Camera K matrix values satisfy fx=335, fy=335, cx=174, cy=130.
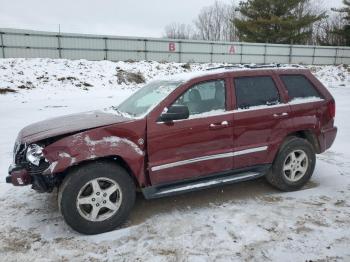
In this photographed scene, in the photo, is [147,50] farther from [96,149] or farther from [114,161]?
[96,149]

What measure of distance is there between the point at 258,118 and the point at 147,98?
4.82 ft

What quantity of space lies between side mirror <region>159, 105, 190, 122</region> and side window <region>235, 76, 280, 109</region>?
858 mm

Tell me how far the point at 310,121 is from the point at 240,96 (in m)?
1.17

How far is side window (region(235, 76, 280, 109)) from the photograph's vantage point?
4352 mm

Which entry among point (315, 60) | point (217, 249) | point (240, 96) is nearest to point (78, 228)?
point (217, 249)

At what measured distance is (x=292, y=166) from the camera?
4715mm

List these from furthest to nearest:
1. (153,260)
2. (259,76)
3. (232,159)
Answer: (259,76)
(232,159)
(153,260)

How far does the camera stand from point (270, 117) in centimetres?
443

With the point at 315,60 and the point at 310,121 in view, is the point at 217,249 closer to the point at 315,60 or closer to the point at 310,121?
the point at 310,121

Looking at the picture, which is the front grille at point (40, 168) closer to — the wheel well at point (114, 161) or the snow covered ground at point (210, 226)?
Answer: the wheel well at point (114, 161)

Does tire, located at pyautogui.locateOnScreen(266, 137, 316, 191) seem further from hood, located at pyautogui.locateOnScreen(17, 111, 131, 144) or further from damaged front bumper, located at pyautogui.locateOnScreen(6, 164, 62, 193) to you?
damaged front bumper, located at pyautogui.locateOnScreen(6, 164, 62, 193)

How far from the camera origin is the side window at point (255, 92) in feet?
14.3

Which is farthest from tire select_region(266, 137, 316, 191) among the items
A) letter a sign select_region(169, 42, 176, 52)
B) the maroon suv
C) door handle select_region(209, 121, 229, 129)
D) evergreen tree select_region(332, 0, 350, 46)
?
evergreen tree select_region(332, 0, 350, 46)

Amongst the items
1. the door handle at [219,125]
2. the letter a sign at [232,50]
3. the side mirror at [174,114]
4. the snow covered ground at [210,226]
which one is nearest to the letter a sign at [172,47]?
the letter a sign at [232,50]
